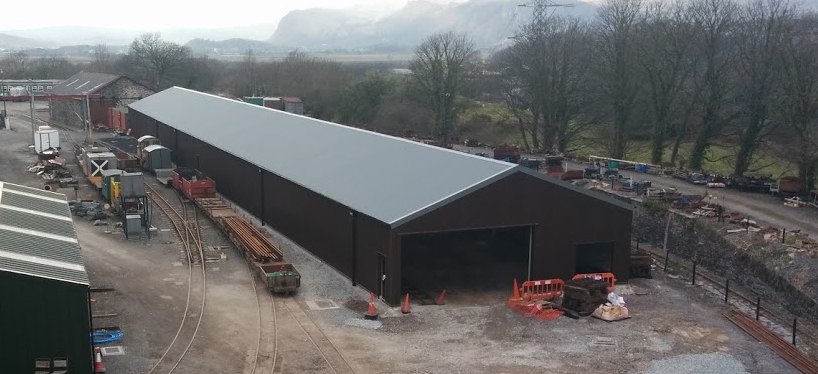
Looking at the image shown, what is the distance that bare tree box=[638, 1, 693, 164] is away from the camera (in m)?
52.1

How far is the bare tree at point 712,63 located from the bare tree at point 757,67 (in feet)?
3.13

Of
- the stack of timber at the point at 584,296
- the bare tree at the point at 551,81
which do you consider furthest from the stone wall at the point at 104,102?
the stack of timber at the point at 584,296

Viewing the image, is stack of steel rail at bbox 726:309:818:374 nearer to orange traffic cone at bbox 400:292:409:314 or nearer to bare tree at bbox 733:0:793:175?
orange traffic cone at bbox 400:292:409:314

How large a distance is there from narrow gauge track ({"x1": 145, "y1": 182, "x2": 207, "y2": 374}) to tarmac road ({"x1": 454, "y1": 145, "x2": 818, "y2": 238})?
2486 cm

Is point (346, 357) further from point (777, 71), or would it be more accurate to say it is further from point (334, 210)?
point (777, 71)

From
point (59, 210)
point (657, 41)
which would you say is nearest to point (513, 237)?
point (59, 210)

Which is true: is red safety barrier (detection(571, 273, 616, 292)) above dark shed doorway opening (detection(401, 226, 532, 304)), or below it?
above

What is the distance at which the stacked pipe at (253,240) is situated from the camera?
27.4 meters

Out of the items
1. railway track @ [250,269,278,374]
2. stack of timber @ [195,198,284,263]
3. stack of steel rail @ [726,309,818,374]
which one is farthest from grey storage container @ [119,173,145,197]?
stack of steel rail @ [726,309,818,374]

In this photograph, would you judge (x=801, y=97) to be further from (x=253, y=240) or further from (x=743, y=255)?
(x=253, y=240)

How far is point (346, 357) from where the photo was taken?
1961 cm

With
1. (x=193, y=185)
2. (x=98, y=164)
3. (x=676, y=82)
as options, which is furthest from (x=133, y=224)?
(x=676, y=82)

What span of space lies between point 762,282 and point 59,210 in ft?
85.6

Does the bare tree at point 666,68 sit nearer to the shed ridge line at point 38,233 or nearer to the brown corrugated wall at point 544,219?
the brown corrugated wall at point 544,219
